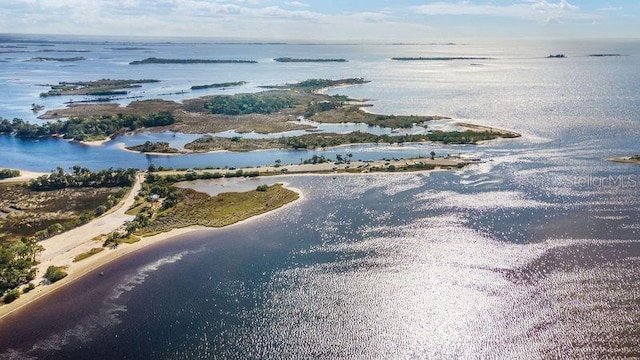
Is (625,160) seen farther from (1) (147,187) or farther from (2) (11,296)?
(2) (11,296)

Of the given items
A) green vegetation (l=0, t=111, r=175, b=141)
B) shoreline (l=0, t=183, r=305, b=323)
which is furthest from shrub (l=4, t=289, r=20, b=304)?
green vegetation (l=0, t=111, r=175, b=141)

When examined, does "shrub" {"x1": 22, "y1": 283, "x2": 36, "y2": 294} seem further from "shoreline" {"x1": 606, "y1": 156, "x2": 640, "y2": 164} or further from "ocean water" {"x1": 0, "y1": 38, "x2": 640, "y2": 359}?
"shoreline" {"x1": 606, "y1": 156, "x2": 640, "y2": 164}

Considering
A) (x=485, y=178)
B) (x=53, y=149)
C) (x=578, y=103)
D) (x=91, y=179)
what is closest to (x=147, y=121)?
(x=53, y=149)

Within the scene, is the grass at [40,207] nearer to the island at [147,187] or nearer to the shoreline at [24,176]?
the island at [147,187]

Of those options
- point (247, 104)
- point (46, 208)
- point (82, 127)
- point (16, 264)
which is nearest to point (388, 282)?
point (16, 264)

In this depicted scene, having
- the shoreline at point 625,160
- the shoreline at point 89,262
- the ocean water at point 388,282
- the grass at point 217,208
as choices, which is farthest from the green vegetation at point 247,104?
the shoreline at point 625,160
